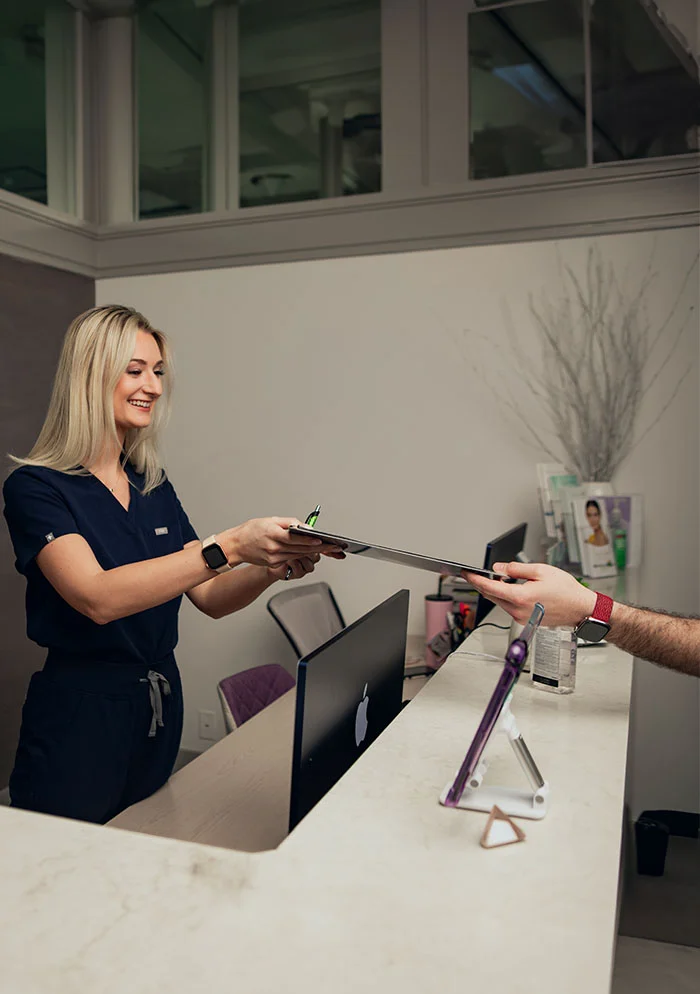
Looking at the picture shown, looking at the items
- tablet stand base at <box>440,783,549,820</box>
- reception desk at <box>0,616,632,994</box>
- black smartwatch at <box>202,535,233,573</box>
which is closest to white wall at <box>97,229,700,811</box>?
black smartwatch at <box>202,535,233,573</box>

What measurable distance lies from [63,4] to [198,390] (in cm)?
195

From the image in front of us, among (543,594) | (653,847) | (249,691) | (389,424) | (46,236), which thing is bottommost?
(653,847)

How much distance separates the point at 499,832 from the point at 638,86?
332 cm

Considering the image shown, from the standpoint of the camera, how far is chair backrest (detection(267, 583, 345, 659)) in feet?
10.3

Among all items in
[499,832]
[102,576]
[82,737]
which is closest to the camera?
[499,832]

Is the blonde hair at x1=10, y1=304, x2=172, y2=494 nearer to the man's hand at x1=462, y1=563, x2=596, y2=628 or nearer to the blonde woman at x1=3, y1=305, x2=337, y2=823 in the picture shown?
the blonde woman at x1=3, y1=305, x2=337, y2=823

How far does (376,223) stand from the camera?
12.4 feet

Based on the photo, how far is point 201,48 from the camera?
4.15 m

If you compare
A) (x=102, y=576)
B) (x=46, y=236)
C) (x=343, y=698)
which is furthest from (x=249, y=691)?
(x=46, y=236)

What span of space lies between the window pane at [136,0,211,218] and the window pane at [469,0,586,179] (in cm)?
136

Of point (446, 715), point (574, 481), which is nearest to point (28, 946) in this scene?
point (446, 715)

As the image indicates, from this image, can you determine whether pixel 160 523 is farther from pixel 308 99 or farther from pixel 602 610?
pixel 308 99

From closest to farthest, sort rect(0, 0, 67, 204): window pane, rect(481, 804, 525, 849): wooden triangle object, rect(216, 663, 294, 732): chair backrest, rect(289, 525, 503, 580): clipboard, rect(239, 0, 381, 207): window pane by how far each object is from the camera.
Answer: rect(481, 804, 525, 849): wooden triangle object
rect(289, 525, 503, 580): clipboard
rect(216, 663, 294, 732): chair backrest
rect(0, 0, 67, 204): window pane
rect(239, 0, 381, 207): window pane

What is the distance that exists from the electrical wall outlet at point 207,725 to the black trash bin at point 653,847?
1987 millimetres
